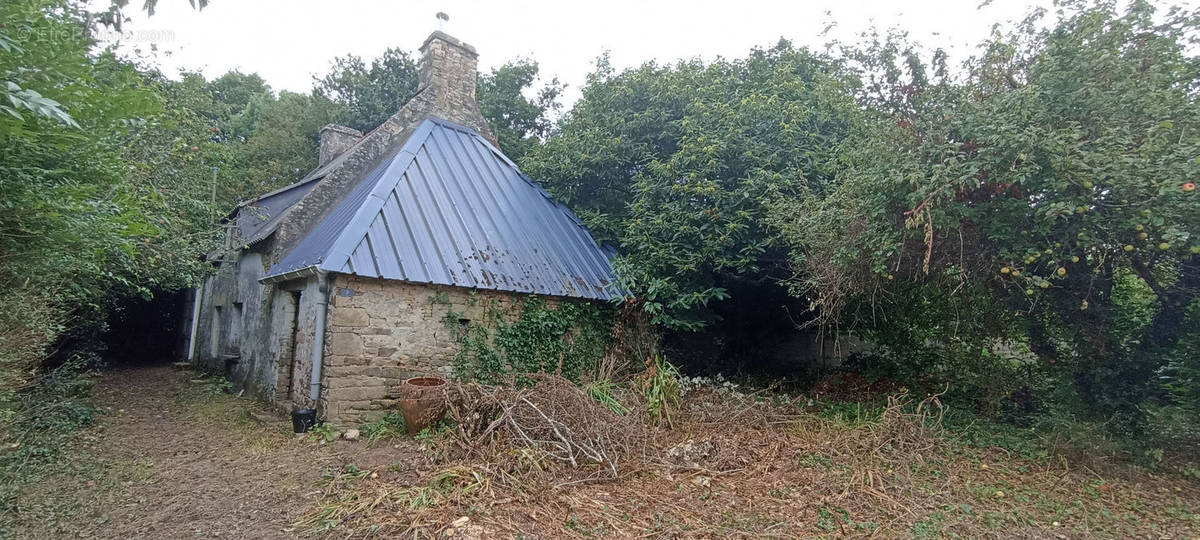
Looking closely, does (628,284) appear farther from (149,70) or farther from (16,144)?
(149,70)

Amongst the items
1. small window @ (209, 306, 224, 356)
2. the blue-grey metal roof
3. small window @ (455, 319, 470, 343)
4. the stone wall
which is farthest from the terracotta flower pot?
small window @ (209, 306, 224, 356)

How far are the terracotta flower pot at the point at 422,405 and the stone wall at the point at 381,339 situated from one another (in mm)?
811

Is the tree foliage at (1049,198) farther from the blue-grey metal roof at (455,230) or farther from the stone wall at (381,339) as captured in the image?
the stone wall at (381,339)

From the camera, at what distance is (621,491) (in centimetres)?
→ 525

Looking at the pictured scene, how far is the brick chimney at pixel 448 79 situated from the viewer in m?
12.5

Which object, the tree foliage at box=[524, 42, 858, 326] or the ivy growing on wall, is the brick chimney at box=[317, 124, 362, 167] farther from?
the ivy growing on wall

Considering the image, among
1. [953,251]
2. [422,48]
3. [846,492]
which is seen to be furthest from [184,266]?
[953,251]

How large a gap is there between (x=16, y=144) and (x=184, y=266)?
694 centimetres

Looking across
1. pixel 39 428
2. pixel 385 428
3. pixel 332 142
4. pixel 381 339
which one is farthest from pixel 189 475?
pixel 332 142

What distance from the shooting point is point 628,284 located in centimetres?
1018

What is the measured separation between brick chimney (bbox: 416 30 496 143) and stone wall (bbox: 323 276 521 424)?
19.4 ft

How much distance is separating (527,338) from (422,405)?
236 centimetres

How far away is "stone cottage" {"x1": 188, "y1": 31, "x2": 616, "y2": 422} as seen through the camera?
301 inches

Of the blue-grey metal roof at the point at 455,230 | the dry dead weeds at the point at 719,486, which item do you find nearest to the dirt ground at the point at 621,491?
the dry dead weeds at the point at 719,486
